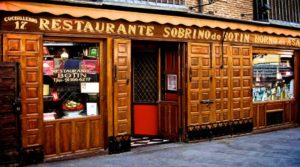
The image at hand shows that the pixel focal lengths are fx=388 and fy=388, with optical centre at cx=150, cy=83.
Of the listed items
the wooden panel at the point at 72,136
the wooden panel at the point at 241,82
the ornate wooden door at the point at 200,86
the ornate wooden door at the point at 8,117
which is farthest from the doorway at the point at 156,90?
the ornate wooden door at the point at 8,117

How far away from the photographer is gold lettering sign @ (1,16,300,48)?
7874 mm

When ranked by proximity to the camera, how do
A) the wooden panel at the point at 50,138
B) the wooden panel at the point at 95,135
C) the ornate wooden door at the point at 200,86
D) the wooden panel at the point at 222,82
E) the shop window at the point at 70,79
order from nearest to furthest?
the wooden panel at the point at 50,138, the shop window at the point at 70,79, the wooden panel at the point at 95,135, the ornate wooden door at the point at 200,86, the wooden panel at the point at 222,82

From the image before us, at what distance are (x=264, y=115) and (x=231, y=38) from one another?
304 centimetres

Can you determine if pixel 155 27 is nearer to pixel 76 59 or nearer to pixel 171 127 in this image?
pixel 76 59

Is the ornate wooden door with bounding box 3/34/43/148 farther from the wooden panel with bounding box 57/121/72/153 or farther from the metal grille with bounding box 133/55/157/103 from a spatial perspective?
the metal grille with bounding box 133/55/157/103

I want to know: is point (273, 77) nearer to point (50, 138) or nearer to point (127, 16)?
point (127, 16)

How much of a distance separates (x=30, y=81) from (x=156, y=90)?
14.2ft

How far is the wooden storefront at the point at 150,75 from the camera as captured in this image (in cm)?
802

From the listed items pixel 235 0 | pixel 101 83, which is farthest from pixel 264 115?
pixel 101 83

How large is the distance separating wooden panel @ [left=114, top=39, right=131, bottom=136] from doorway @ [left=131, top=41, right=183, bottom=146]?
142cm

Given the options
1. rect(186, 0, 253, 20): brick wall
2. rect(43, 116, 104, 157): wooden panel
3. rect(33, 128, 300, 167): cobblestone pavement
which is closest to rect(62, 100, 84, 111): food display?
rect(43, 116, 104, 157): wooden panel

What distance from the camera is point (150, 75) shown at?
1148 cm

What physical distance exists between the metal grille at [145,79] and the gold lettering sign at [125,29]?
4.76 feet

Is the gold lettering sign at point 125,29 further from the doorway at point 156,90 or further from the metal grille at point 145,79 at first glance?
the metal grille at point 145,79
